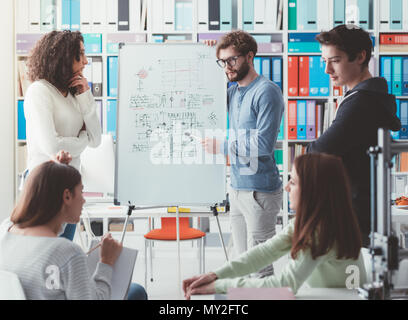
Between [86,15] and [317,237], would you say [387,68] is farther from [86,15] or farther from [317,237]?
[317,237]

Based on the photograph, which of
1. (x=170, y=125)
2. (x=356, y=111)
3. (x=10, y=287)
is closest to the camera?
(x=10, y=287)

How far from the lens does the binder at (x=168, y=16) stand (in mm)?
3635

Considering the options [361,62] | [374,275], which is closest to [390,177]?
[374,275]

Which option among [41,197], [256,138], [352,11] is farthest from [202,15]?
[41,197]

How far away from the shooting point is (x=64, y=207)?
4.00 feet

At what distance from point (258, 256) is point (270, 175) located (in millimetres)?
766

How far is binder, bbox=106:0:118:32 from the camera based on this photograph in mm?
3635

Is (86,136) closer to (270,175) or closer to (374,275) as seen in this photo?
(270,175)

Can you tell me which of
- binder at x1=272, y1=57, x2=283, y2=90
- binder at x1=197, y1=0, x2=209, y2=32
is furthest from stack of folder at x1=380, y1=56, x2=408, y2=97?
binder at x1=197, y1=0, x2=209, y2=32

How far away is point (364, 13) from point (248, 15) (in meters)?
0.89

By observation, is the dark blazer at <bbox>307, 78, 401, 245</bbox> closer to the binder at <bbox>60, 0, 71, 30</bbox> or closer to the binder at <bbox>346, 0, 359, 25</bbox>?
the binder at <bbox>346, 0, 359, 25</bbox>

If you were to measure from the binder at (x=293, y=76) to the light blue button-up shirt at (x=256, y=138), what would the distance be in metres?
1.61

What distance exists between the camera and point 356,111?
1394 millimetres

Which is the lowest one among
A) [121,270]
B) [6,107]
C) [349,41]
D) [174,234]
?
[174,234]
